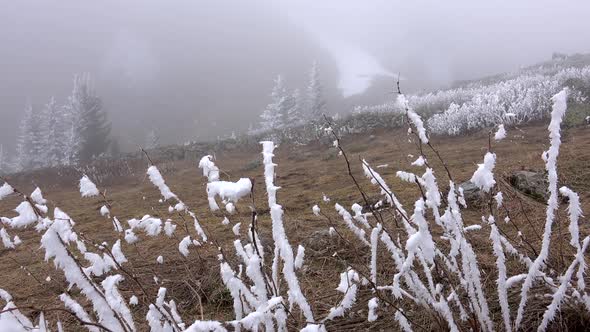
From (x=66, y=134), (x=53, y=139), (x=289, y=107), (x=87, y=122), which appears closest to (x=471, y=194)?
(x=289, y=107)

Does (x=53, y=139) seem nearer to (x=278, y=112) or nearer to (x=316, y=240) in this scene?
(x=278, y=112)

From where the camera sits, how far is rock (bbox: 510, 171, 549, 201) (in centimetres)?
459

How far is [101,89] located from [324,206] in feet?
287

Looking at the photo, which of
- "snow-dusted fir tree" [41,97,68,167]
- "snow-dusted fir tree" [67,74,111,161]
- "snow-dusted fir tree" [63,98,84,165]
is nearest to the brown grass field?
"snow-dusted fir tree" [63,98,84,165]

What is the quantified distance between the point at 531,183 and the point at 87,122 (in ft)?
159

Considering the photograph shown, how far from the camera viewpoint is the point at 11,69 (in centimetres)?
9162

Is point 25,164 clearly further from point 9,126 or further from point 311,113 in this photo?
point 9,126

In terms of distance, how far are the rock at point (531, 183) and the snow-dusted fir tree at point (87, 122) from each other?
149 feet

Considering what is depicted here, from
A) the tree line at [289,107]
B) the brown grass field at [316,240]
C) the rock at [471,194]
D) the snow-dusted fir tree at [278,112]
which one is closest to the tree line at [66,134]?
the snow-dusted fir tree at [278,112]

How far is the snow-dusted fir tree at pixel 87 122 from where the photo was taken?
44.2m

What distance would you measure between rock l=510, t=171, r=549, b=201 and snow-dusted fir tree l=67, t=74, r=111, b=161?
149ft

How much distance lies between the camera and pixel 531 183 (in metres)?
4.77

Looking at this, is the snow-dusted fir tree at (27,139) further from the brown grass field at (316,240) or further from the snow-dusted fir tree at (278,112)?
the brown grass field at (316,240)

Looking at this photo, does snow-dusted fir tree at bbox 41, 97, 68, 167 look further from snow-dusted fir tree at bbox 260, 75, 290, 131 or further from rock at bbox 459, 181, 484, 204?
rock at bbox 459, 181, 484, 204
